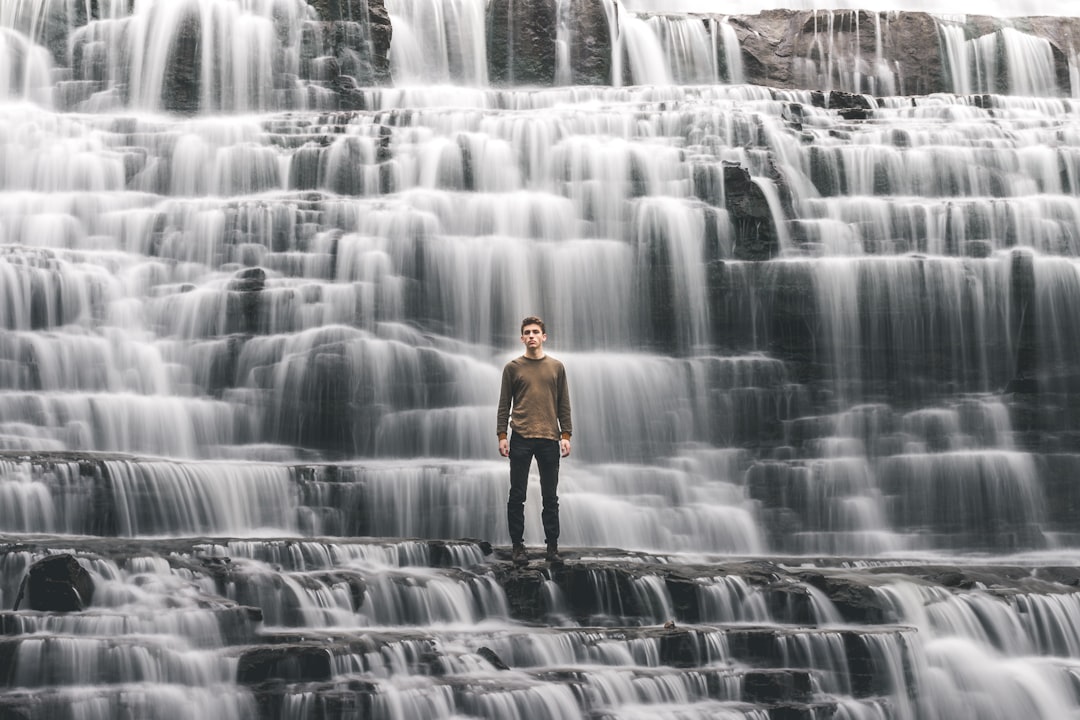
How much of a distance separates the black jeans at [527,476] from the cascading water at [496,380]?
15.6 inches

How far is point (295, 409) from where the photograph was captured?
1556 cm

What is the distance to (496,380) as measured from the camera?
645 inches

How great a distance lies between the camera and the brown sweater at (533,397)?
1109 centimetres

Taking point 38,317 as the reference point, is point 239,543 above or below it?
below

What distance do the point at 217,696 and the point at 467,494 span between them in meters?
5.11

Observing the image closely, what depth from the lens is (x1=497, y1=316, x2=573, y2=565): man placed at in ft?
36.3

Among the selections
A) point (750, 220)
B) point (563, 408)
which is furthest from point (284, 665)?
point (750, 220)

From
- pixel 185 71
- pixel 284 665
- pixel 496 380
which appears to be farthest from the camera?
pixel 185 71

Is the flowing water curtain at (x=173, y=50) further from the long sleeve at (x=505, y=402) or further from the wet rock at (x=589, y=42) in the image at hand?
the long sleeve at (x=505, y=402)

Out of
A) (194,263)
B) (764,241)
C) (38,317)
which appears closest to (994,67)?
(764,241)

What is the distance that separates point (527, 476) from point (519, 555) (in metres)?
0.69

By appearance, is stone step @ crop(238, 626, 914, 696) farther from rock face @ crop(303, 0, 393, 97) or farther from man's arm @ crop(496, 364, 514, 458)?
rock face @ crop(303, 0, 393, 97)

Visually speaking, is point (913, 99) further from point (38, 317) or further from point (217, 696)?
point (217, 696)

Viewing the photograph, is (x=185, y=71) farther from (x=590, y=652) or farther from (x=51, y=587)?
(x=590, y=652)
